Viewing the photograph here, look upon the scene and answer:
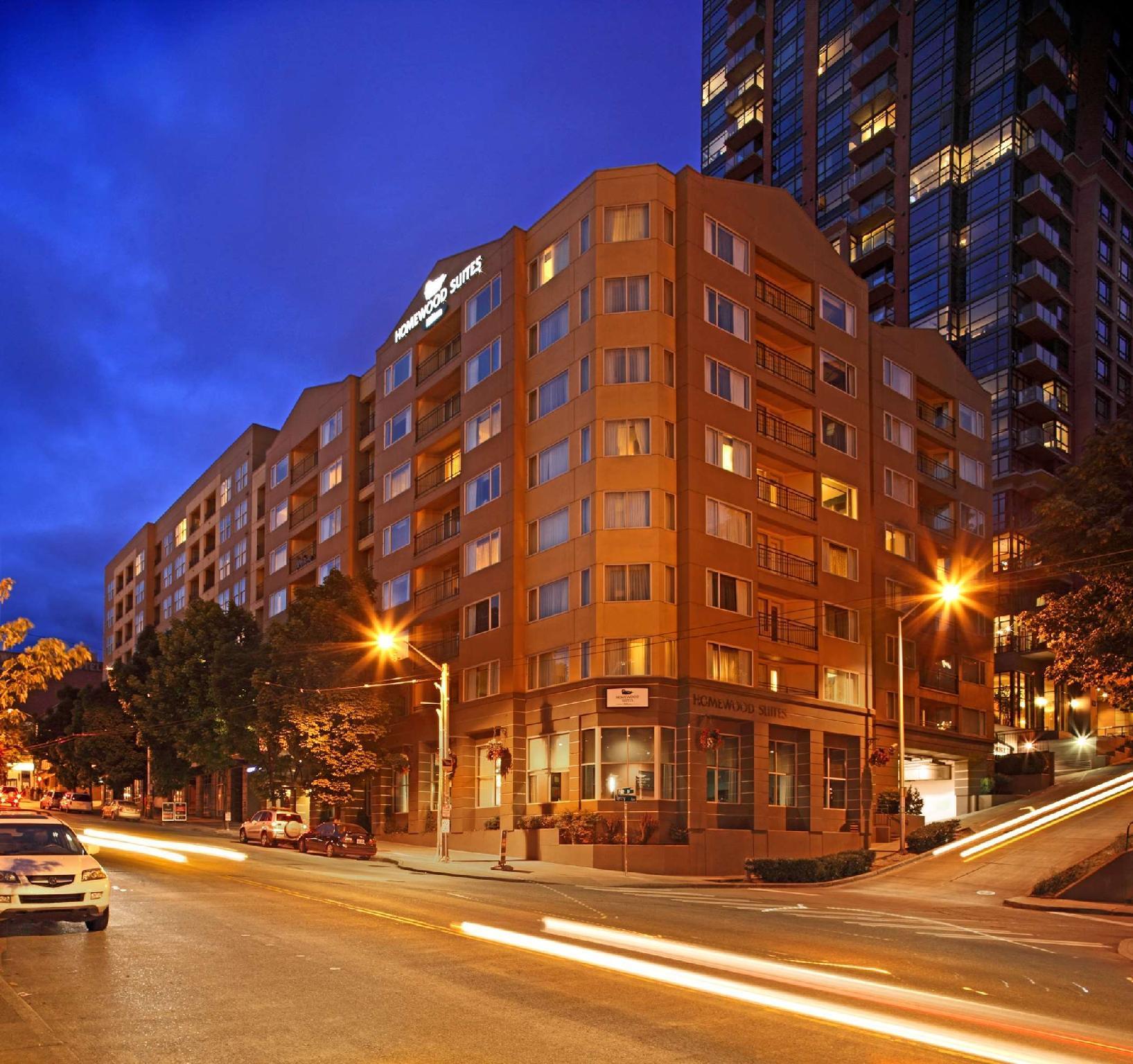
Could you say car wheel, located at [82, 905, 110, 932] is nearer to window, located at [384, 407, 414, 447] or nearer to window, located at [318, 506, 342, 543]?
window, located at [384, 407, 414, 447]

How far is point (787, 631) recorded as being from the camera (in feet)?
169

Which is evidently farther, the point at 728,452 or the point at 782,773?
the point at 782,773

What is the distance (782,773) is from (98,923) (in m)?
37.1

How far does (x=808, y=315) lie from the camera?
55.7 meters

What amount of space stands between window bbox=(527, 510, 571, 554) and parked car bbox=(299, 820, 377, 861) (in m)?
13.2

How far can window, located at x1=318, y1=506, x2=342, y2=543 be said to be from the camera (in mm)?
71438

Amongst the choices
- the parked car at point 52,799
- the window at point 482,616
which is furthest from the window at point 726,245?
the parked car at point 52,799

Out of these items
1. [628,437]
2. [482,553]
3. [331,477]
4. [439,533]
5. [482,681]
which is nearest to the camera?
[628,437]

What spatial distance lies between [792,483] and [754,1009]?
43.7 meters

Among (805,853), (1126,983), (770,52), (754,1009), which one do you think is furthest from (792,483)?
(770,52)

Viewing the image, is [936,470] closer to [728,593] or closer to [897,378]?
[897,378]

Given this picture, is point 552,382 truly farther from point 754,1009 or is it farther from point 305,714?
point 754,1009

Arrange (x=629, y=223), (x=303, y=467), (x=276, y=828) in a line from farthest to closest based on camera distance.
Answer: (x=303, y=467), (x=276, y=828), (x=629, y=223)

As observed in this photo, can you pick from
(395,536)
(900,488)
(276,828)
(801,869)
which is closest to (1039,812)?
(801,869)
